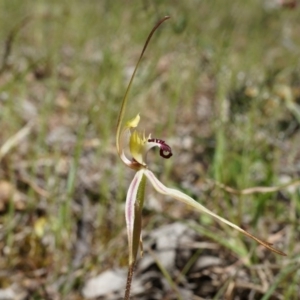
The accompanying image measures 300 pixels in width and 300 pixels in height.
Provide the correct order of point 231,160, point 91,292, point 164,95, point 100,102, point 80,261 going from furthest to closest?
1. point 164,95
2. point 100,102
3. point 231,160
4. point 80,261
5. point 91,292

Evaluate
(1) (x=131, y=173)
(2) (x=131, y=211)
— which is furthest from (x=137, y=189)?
(1) (x=131, y=173)


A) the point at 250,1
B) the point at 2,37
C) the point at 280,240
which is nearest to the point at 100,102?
Answer: the point at 280,240

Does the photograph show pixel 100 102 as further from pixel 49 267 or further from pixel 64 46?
pixel 64 46

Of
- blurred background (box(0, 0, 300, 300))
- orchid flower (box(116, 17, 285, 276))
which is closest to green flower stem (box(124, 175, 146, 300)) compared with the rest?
orchid flower (box(116, 17, 285, 276))

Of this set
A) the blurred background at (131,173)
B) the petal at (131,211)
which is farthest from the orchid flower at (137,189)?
the blurred background at (131,173)

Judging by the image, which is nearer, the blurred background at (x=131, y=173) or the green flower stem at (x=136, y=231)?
the green flower stem at (x=136, y=231)

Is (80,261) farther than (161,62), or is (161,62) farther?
(161,62)

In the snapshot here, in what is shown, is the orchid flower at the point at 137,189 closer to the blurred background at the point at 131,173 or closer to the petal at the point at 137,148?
the petal at the point at 137,148

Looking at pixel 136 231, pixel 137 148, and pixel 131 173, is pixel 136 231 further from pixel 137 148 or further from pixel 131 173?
pixel 131 173
